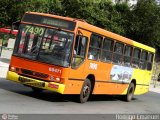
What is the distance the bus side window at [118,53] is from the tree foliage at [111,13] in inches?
469

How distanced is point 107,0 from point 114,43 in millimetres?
27326

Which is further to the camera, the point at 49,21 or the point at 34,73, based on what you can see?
the point at 49,21

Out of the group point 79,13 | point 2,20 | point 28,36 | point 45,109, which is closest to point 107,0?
point 79,13

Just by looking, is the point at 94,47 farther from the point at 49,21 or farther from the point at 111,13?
the point at 111,13

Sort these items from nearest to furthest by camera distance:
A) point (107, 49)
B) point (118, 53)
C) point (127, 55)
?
point (107, 49), point (118, 53), point (127, 55)

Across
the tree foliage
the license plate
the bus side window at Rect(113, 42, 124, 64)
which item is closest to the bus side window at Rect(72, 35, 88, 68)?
the license plate

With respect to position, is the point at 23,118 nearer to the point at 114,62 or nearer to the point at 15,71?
the point at 15,71

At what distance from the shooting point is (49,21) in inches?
595

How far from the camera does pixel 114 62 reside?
18.2 meters

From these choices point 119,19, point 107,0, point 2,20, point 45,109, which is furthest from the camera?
point 107,0

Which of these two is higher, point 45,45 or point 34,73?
point 45,45

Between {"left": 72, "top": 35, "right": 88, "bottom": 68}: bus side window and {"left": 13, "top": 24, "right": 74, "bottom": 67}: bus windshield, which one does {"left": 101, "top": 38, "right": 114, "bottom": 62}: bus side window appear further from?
{"left": 13, "top": 24, "right": 74, "bottom": 67}: bus windshield

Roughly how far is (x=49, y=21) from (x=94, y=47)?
2.00 metres

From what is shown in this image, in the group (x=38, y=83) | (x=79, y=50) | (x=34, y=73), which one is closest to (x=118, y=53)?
(x=79, y=50)
